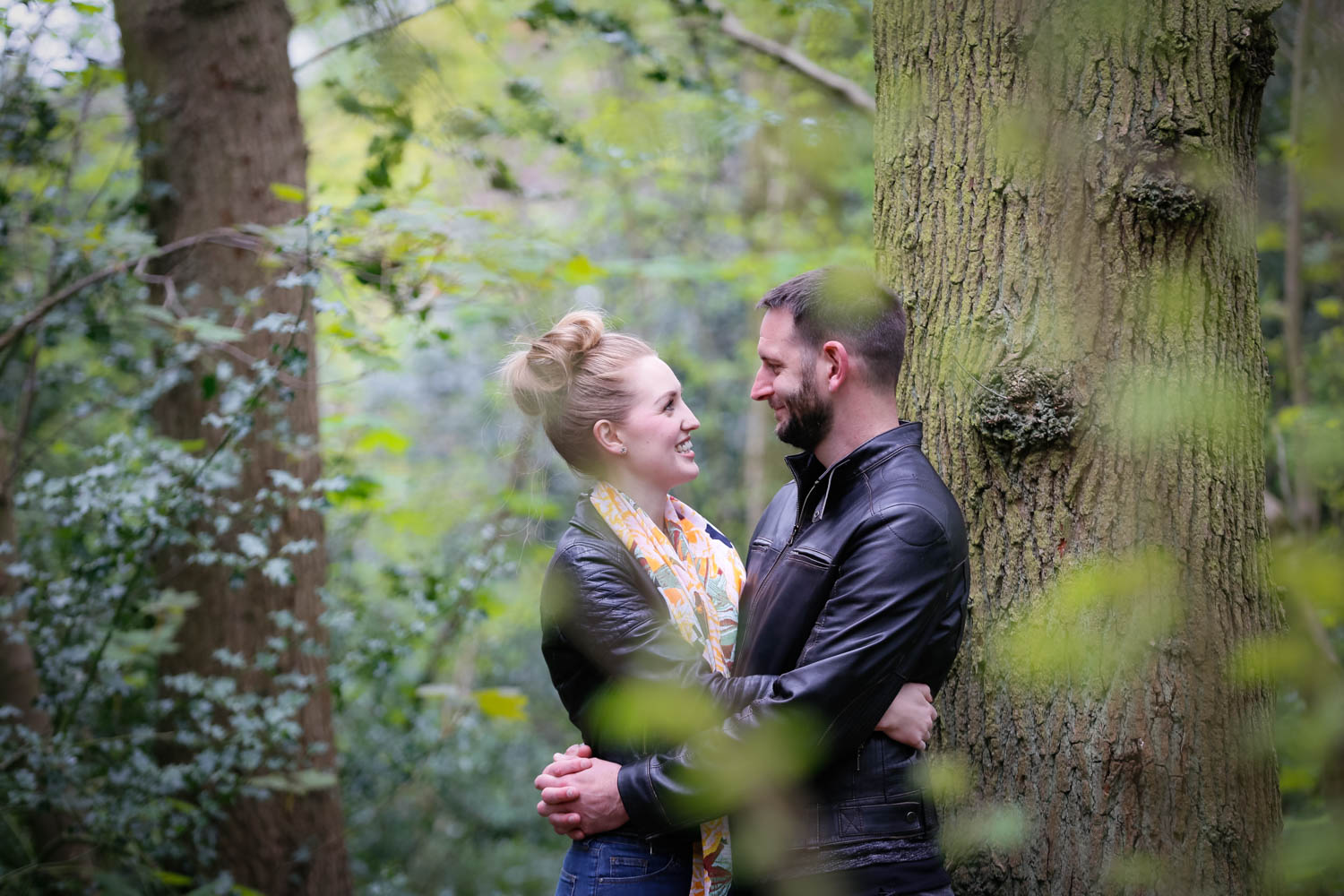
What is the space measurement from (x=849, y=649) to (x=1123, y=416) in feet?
2.66

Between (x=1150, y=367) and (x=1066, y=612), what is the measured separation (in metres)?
0.56

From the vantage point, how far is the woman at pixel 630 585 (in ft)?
6.72

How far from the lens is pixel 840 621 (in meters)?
1.92

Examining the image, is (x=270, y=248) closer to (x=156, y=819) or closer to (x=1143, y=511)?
(x=156, y=819)

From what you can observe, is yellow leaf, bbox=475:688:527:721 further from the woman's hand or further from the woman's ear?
the woman's hand

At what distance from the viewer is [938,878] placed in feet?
6.55

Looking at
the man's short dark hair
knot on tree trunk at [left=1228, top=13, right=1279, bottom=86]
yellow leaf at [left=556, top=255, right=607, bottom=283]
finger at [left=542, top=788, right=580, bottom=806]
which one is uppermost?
knot on tree trunk at [left=1228, top=13, right=1279, bottom=86]

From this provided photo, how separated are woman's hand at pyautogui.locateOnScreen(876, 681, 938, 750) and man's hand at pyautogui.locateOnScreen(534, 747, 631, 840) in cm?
59

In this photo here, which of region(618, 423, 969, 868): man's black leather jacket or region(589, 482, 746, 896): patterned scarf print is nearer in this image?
region(618, 423, 969, 868): man's black leather jacket

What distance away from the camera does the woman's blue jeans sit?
2.14m

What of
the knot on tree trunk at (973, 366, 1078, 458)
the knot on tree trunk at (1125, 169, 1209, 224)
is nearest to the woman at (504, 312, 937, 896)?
the knot on tree trunk at (973, 366, 1078, 458)

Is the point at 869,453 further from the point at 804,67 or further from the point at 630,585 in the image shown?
the point at 804,67

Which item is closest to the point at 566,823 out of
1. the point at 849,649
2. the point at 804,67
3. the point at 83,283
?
the point at 849,649

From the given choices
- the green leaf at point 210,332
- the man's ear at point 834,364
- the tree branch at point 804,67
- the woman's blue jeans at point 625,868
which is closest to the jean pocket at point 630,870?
the woman's blue jeans at point 625,868
